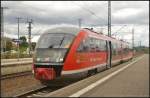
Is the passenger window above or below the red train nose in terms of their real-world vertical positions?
above

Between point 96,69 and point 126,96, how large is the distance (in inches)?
466

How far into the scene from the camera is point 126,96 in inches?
423

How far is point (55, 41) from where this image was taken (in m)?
17.3

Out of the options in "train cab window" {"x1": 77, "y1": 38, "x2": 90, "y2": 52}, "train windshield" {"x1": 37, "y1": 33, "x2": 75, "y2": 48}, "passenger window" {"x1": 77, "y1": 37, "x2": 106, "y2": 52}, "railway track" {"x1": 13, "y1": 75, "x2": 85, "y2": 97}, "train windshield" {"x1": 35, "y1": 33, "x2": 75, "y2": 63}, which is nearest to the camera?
"railway track" {"x1": 13, "y1": 75, "x2": 85, "y2": 97}

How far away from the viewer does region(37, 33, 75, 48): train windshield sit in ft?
56.0

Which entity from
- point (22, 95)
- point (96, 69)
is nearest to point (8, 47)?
point (96, 69)

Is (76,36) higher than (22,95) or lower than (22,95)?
higher

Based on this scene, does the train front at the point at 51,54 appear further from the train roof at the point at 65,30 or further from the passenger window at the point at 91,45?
the passenger window at the point at 91,45

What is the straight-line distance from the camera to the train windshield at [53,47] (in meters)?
16.5

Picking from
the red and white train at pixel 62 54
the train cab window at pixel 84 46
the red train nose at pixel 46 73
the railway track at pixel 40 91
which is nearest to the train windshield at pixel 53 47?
the red and white train at pixel 62 54

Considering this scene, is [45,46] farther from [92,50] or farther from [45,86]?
[92,50]

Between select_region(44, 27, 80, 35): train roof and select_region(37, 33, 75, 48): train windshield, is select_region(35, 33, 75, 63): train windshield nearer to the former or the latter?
select_region(37, 33, 75, 48): train windshield

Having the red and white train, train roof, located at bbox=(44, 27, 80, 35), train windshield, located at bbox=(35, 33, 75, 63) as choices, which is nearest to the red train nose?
the red and white train

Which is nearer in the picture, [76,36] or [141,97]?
[141,97]
